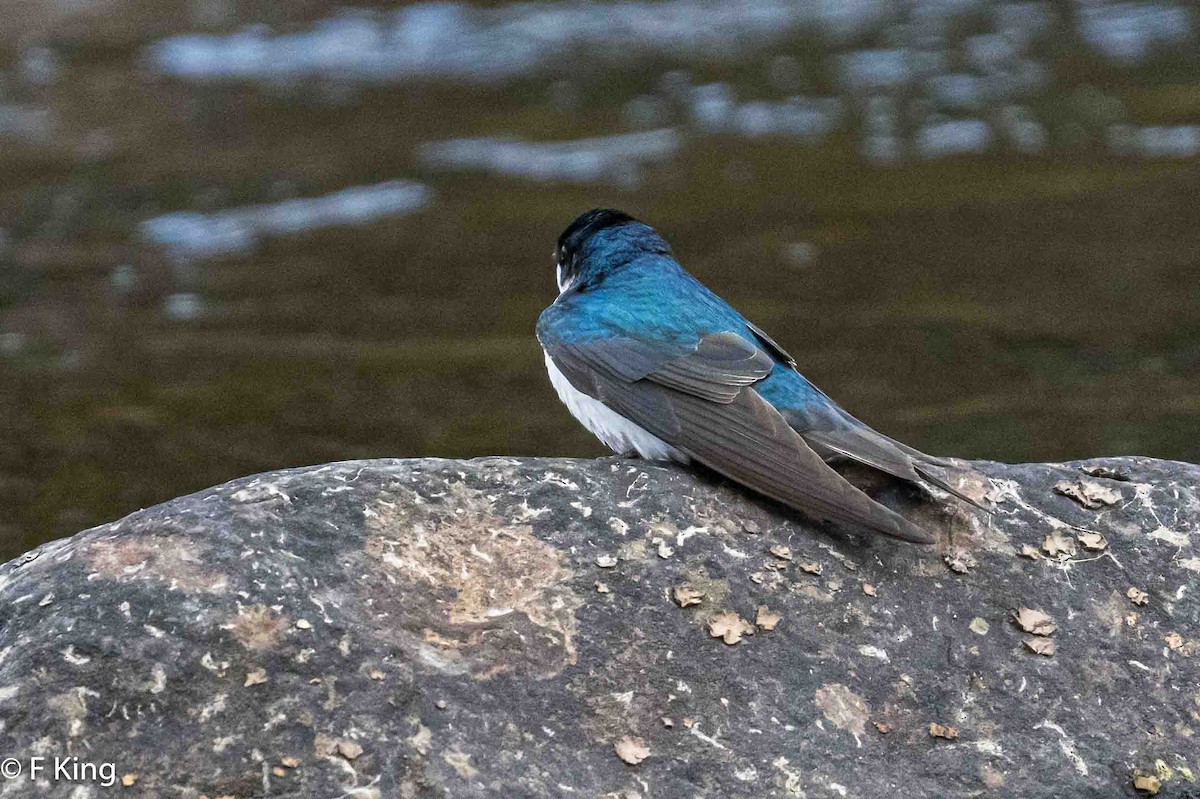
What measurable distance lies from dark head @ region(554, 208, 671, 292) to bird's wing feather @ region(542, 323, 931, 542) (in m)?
0.40

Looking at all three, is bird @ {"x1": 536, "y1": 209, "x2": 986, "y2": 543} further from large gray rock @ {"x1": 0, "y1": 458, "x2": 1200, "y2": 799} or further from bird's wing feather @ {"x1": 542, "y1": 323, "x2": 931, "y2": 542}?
large gray rock @ {"x1": 0, "y1": 458, "x2": 1200, "y2": 799}

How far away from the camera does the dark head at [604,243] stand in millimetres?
5328

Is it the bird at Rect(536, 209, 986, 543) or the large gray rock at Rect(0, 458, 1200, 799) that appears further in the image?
the bird at Rect(536, 209, 986, 543)

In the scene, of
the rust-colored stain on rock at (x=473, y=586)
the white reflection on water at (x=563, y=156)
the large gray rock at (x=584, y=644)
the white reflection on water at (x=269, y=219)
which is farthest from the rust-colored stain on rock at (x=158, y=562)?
the white reflection on water at (x=563, y=156)

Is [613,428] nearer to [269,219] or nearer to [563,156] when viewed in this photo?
[269,219]

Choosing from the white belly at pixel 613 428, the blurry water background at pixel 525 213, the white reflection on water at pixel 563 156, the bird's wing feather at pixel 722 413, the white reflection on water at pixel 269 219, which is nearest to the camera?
the bird's wing feather at pixel 722 413

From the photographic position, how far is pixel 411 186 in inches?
495

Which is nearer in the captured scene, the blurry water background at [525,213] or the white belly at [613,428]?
the white belly at [613,428]

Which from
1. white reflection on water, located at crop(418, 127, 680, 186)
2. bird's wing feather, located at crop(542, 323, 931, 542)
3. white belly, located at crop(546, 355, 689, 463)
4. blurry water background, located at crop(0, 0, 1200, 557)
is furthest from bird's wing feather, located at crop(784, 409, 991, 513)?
white reflection on water, located at crop(418, 127, 680, 186)

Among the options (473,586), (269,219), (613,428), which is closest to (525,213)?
(269,219)

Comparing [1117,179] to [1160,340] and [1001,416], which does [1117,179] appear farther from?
[1001,416]

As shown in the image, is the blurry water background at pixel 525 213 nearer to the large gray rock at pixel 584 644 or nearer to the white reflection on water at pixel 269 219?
the white reflection on water at pixel 269 219

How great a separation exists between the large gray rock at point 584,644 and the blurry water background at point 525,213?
12.0 ft

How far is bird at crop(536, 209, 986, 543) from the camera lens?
4285mm
